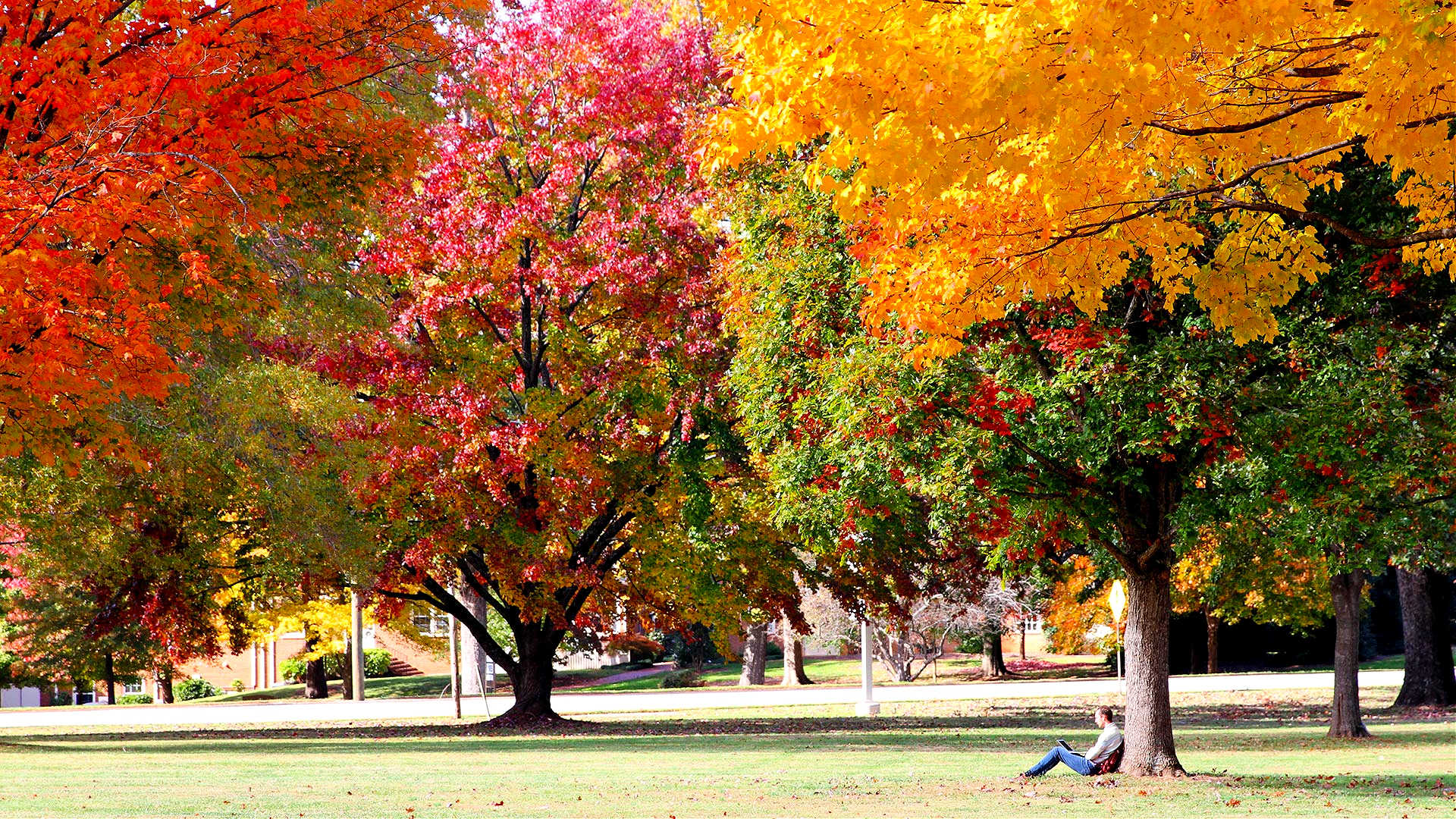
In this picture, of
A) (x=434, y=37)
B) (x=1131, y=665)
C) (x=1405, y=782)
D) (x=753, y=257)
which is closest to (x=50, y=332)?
(x=434, y=37)

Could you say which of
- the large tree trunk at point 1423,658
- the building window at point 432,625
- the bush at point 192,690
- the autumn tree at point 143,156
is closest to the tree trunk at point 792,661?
the building window at point 432,625

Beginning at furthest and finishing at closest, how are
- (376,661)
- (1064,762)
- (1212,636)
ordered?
(376,661) → (1212,636) → (1064,762)

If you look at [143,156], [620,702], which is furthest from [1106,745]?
[620,702]

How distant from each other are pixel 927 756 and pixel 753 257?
22.1 feet

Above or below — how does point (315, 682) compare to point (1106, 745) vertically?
below

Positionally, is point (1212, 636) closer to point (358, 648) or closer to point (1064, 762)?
point (358, 648)

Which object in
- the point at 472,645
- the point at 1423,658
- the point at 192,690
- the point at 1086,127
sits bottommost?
the point at 192,690

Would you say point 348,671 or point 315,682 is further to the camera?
point 348,671

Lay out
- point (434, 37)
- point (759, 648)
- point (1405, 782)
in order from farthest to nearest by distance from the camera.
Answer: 1. point (759, 648)
2. point (1405, 782)
3. point (434, 37)

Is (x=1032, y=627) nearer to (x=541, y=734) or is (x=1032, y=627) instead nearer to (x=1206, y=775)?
(x=541, y=734)

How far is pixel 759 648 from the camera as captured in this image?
49562 millimetres

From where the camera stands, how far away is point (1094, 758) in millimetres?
14992

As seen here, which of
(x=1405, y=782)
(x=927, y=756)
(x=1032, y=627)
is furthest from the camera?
(x=1032, y=627)

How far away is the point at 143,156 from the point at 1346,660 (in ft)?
62.4
